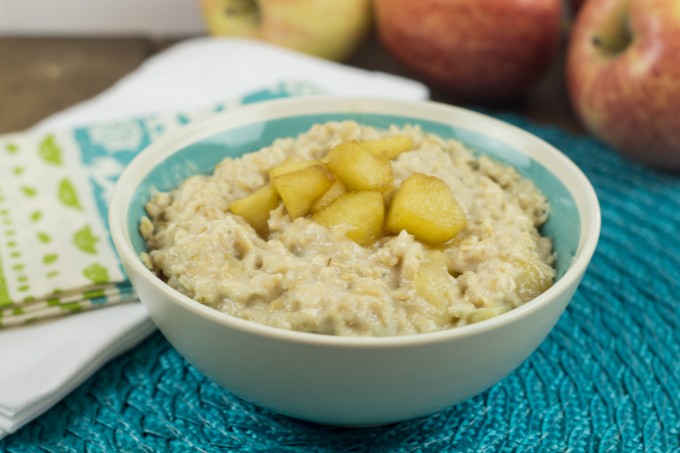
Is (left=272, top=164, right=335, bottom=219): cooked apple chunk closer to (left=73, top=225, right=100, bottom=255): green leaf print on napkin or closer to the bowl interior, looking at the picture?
the bowl interior

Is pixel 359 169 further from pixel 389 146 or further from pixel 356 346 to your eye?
pixel 356 346

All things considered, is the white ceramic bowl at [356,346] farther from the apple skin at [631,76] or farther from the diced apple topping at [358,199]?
the apple skin at [631,76]

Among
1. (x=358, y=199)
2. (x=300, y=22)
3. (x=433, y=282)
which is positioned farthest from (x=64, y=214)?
(x=300, y=22)

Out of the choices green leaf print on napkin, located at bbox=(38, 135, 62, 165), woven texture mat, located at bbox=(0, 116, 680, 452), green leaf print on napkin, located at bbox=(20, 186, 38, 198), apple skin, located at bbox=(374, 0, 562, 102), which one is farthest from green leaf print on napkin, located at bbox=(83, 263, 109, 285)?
apple skin, located at bbox=(374, 0, 562, 102)

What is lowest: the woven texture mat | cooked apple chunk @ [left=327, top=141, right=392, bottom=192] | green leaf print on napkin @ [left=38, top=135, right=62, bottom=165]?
the woven texture mat

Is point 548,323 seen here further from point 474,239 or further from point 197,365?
point 197,365
